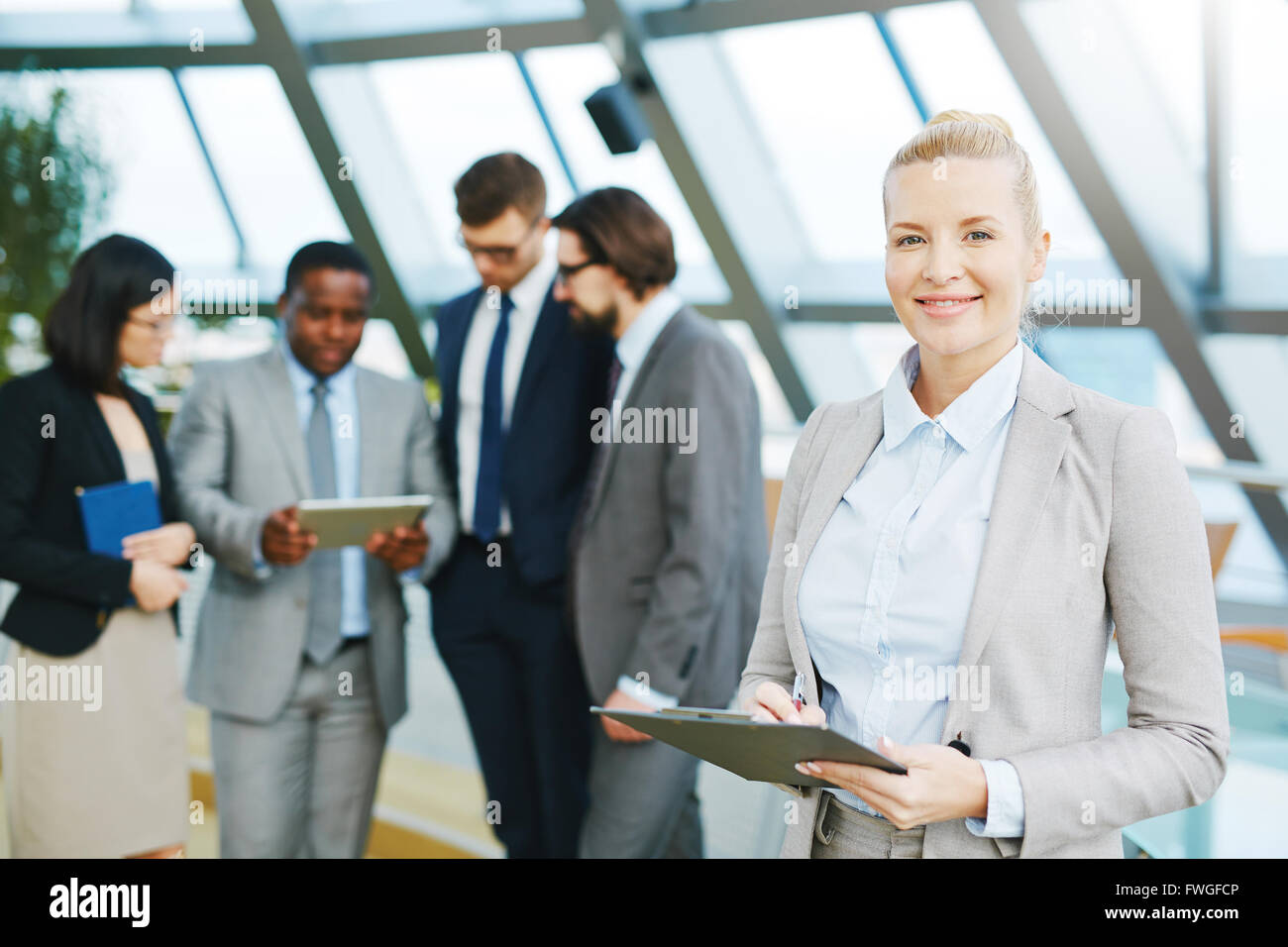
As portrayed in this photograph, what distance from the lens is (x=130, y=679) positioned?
96.2 inches

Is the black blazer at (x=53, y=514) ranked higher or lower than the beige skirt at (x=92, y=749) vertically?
higher

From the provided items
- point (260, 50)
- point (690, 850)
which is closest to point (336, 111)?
point (260, 50)

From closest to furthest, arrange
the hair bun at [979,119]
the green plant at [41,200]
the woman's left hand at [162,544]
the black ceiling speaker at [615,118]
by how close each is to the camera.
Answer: the hair bun at [979,119]
the woman's left hand at [162,544]
the black ceiling speaker at [615,118]
the green plant at [41,200]

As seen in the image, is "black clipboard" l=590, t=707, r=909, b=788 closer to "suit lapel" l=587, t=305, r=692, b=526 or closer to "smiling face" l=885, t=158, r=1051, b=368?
"smiling face" l=885, t=158, r=1051, b=368

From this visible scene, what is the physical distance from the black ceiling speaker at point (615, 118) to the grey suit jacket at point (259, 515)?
2308mm

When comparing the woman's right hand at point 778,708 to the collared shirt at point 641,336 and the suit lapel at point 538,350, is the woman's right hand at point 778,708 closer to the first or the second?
the collared shirt at point 641,336

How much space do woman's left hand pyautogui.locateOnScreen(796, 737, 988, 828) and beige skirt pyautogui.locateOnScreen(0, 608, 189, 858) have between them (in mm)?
1859

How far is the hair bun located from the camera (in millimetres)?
1308

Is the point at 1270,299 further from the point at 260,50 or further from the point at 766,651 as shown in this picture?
the point at 260,50

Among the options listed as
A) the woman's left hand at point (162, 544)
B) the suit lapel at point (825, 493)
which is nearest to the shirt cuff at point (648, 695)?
Answer: the suit lapel at point (825, 493)

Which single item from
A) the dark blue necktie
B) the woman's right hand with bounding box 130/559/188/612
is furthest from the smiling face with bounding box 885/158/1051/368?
the woman's right hand with bounding box 130/559/188/612

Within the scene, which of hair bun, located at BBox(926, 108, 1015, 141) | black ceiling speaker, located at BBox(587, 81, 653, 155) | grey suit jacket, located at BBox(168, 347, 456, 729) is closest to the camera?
hair bun, located at BBox(926, 108, 1015, 141)

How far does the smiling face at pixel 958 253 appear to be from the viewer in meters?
1.25
